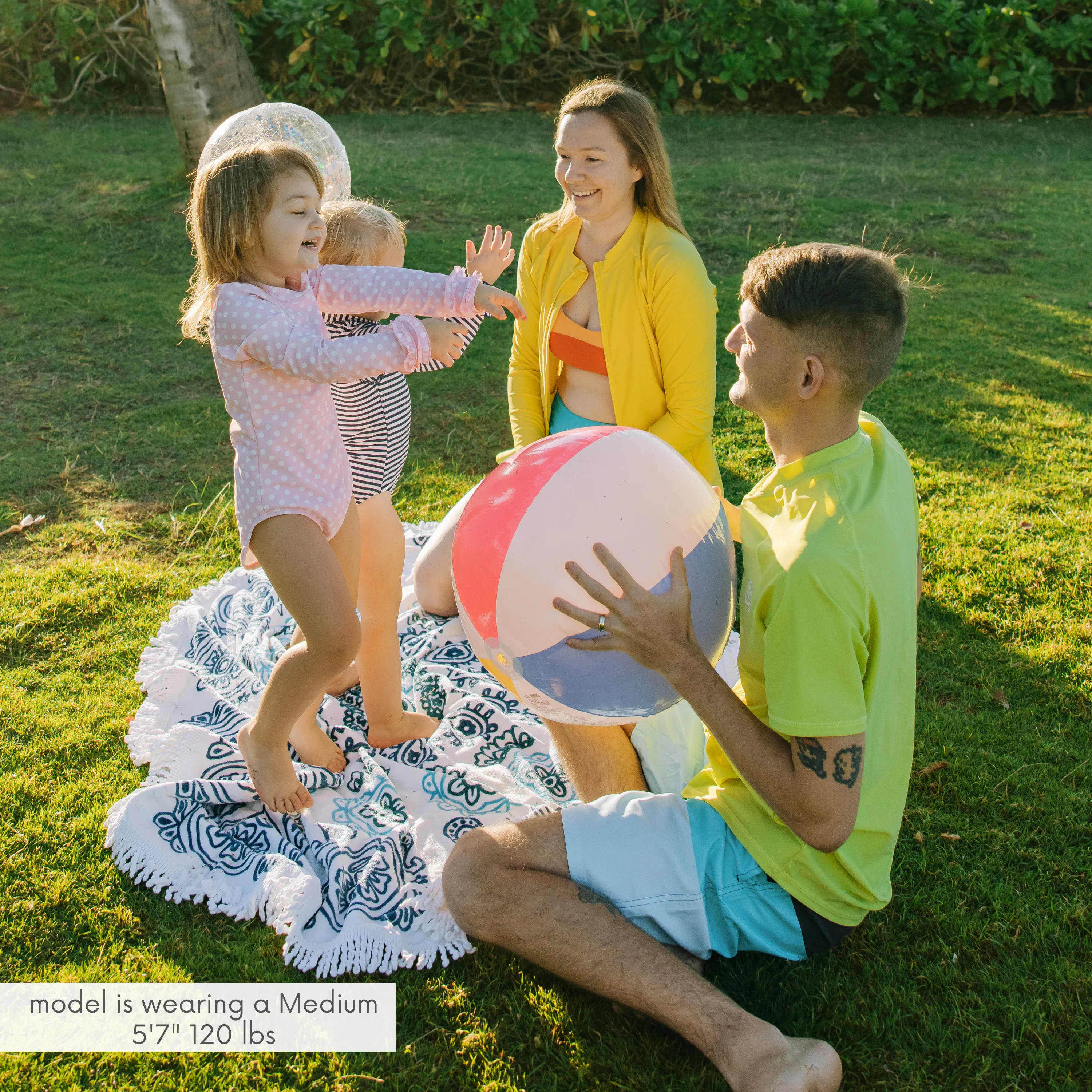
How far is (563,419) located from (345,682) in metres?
1.39

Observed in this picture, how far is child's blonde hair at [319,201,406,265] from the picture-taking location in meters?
3.38

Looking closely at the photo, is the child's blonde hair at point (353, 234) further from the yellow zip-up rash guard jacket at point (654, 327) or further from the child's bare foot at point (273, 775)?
the child's bare foot at point (273, 775)

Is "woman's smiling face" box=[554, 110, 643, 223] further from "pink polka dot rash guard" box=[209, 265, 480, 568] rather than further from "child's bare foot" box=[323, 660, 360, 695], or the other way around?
"child's bare foot" box=[323, 660, 360, 695]

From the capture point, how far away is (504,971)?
274 centimetres

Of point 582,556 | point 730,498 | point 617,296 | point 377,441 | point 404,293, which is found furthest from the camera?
point 730,498

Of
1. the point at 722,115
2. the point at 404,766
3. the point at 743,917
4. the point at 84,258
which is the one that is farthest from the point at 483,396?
the point at 722,115

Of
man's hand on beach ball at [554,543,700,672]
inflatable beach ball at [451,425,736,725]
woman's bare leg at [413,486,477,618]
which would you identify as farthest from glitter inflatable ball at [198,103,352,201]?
man's hand on beach ball at [554,543,700,672]

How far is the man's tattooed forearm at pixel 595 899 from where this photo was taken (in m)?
2.53

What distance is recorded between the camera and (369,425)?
3475 mm

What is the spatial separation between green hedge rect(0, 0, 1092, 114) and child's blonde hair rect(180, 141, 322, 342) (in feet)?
36.0

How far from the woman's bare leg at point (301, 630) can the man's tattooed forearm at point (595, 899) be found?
3.17 feet

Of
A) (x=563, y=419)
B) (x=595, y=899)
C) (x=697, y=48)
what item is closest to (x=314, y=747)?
(x=595, y=899)

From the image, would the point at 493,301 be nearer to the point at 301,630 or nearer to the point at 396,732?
the point at 301,630

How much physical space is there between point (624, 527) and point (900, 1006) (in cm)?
144
